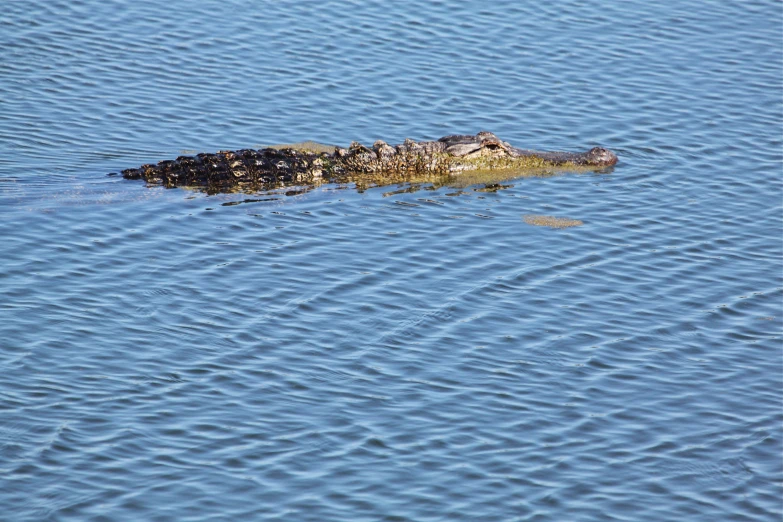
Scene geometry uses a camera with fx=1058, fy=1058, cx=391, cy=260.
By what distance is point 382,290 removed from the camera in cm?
1045

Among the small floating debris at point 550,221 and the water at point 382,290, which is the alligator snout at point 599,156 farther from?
the small floating debris at point 550,221

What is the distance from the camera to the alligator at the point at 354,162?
42.9 ft

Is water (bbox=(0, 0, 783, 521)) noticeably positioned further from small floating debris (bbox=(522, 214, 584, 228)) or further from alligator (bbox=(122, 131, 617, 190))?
alligator (bbox=(122, 131, 617, 190))

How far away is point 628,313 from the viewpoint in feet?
33.8

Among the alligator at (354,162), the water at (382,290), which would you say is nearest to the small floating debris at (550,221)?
the water at (382,290)

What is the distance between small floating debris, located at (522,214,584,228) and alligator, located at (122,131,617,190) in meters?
1.81

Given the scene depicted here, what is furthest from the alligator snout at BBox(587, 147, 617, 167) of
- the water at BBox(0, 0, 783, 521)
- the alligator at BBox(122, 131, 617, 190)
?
the water at BBox(0, 0, 783, 521)

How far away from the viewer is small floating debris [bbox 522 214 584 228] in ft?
41.1

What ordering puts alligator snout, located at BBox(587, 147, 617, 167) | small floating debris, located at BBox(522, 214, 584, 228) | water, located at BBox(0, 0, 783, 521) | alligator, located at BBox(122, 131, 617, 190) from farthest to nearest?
alligator snout, located at BBox(587, 147, 617, 167) < alligator, located at BBox(122, 131, 617, 190) < small floating debris, located at BBox(522, 214, 584, 228) < water, located at BBox(0, 0, 783, 521)

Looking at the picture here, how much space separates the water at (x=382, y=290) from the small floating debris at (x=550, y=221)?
0.12 m

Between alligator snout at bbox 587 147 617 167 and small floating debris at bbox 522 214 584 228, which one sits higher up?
alligator snout at bbox 587 147 617 167

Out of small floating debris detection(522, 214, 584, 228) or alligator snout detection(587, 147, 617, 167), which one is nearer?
small floating debris detection(522, 214, 584, 228)

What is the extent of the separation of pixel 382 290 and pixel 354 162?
3710 mm

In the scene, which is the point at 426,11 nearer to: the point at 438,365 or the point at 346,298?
the point at 346,298
